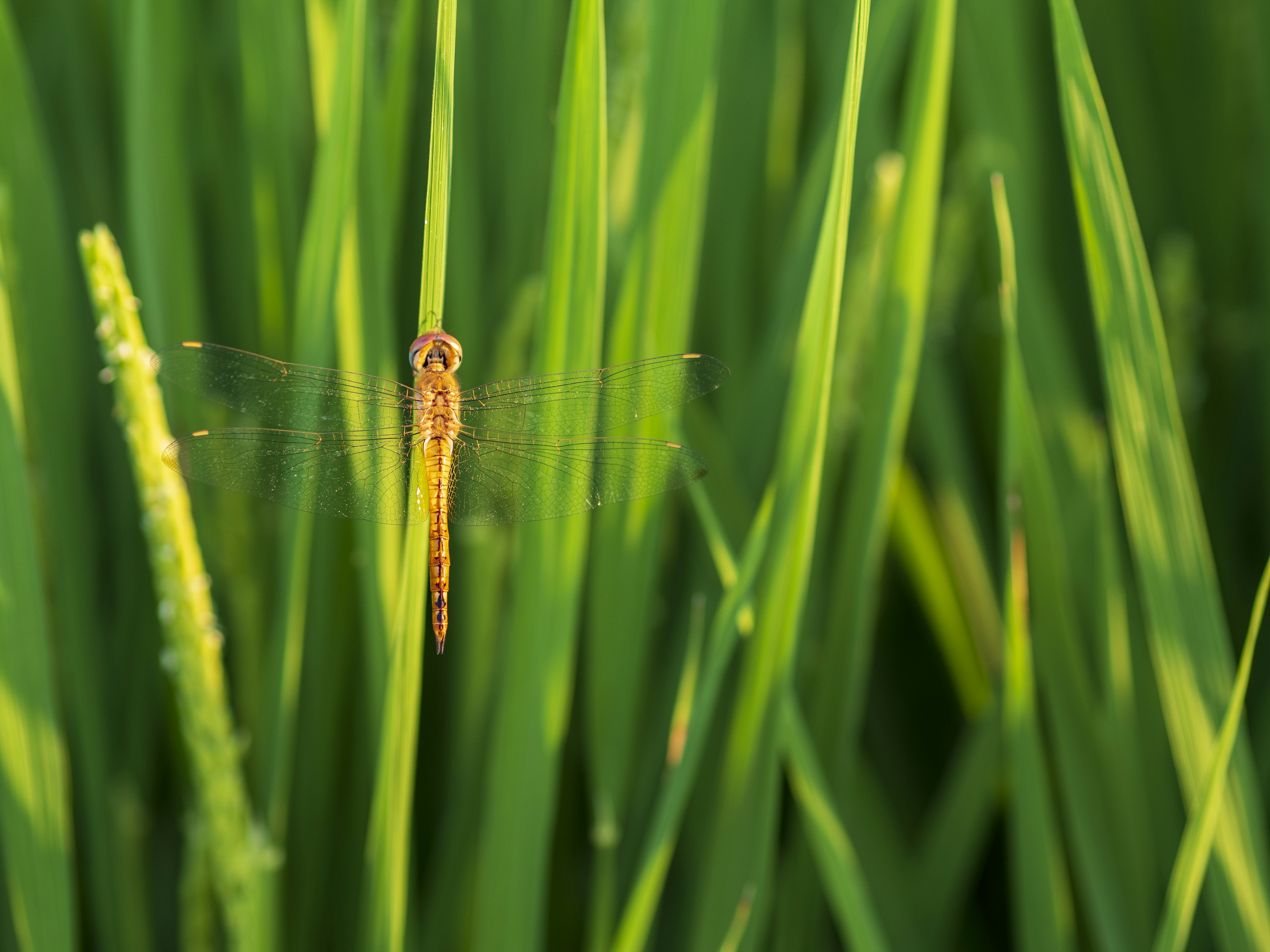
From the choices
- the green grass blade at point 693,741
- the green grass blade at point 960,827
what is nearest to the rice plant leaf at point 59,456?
the green grass blade at point 693,741

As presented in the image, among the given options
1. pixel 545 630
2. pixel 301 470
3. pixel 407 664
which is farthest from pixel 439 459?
pixel 407 664

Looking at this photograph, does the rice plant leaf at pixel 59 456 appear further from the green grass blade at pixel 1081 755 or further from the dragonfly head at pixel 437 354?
the green grass blade at pixel 1081 755

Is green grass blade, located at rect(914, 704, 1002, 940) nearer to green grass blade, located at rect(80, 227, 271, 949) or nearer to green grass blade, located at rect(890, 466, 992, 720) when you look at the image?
green grass blade, located at rect(890, 466, 992, 720)

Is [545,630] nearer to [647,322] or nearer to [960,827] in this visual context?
[647,322]

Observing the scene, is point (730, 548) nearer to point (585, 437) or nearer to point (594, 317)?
point (585, 437)

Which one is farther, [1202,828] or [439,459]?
[439,459]

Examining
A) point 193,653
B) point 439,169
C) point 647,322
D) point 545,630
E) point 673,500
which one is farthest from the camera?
point 673,500

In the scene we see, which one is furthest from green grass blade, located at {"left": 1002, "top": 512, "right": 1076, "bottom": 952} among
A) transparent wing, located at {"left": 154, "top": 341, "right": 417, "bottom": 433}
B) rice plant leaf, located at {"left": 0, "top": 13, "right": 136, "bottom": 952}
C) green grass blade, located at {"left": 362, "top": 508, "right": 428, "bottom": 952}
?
rice plant leaf, located at {"left": 0, "top": 13, "right": 136, "bottom": 952}

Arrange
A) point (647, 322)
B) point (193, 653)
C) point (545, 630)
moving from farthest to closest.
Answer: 1. point (647, 322)
2. point (545, 630)
3. point (193, 653)
